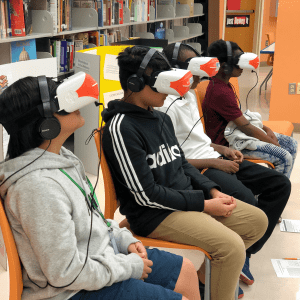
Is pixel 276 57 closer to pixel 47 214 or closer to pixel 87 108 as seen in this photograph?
pixel 87 108

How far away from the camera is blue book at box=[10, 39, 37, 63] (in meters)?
2.77

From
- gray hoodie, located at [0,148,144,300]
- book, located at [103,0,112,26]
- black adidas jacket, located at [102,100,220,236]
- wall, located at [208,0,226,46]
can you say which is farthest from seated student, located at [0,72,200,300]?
wall, located at [208,0,226,46]

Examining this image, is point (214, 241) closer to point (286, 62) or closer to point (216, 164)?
point (216, 164)

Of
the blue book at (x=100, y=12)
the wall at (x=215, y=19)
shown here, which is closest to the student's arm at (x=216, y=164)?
the blue book at (x=100, y=12)

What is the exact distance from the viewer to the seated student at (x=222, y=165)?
77.4 inches

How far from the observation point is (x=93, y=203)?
4.07 feet

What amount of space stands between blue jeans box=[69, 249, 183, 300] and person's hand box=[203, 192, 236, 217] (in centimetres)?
38

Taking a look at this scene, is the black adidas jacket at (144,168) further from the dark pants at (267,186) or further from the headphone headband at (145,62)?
the dark pants at (267,186)

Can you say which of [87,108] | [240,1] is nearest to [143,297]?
[87,108]

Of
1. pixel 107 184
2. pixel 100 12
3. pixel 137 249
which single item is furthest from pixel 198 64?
pixel 100 12

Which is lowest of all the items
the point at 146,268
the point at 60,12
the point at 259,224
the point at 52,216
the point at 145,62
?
the point at 259,224

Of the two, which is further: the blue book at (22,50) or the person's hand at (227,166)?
the blue book at (22,50)

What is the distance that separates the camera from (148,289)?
3.72ft

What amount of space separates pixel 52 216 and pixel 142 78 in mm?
709
